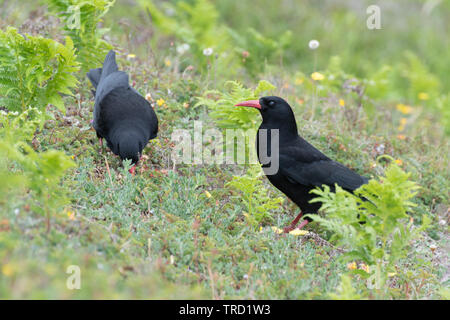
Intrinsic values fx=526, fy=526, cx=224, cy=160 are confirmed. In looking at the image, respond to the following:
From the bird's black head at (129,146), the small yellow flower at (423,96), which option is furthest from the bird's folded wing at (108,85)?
the small yellow flower at (423,96)

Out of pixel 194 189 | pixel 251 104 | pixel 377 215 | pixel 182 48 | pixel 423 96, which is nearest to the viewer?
pixel 377 215

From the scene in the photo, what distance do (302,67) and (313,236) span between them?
22.8 ft

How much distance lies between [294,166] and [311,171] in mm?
210

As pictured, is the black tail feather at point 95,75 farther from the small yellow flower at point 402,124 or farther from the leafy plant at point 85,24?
the small yellow flower at point 402,124

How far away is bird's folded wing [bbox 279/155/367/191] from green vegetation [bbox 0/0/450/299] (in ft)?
0.75

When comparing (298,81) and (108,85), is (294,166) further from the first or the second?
(298,81)

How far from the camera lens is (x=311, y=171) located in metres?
5.94

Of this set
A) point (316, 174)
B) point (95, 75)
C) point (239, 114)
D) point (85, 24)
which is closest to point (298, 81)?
point (239, 114)

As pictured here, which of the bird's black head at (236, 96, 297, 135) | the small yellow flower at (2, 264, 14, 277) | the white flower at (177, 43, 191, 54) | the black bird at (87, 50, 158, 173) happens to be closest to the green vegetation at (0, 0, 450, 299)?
the small yellow flower at (2, 264, 14, 277)

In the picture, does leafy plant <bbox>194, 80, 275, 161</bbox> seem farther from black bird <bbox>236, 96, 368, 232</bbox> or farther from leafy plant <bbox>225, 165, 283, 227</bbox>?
leafy plant <bbox>225, 165, 283, 227</bbox>

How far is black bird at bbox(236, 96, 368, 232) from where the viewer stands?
5.88 meters

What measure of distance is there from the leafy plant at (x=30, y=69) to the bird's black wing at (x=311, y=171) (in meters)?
2.55
